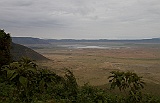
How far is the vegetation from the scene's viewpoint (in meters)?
12.4

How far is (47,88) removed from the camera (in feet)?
60.8

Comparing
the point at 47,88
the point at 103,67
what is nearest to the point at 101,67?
the point at 103,67

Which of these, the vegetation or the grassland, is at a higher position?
the vegetation

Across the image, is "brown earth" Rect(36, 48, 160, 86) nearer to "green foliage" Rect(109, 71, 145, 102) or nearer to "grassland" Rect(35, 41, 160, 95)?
"grassland" Rect(35, 41, 160, 95)

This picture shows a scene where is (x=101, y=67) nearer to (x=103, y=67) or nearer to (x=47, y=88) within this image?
(x=103, y=67)

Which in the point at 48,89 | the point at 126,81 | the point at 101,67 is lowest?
the point at 101,67

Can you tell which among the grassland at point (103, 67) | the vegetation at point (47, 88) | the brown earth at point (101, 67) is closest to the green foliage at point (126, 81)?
the vegetation at point (47, 88)

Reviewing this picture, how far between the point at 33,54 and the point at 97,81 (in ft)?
114

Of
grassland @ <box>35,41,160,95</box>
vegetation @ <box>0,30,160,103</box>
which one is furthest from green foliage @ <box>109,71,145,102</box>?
grassland @ <box>35,41,160,95</box>

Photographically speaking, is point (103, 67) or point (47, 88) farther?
point (103, 67)

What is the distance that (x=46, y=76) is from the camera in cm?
1662

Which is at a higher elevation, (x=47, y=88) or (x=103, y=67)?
(x=47, y=88)

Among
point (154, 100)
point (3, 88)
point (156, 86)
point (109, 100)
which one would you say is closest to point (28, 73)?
point (3, 88)

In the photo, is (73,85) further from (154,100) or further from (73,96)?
(154,100)
